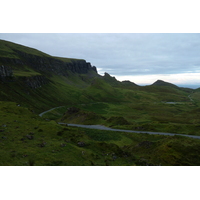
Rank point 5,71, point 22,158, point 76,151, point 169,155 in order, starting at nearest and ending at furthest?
point 22,158 → point 76,151 → point 169,155 → point 5,71

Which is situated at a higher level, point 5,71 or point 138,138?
point 5,71

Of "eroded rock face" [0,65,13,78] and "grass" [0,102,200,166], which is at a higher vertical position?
"eroded rock face" [0,65,13,78]

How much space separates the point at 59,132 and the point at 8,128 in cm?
1448

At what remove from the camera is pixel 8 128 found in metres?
47.7

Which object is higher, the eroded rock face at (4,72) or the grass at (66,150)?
the eroded rock face at (4,72)

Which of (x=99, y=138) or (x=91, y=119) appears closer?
(x=99, y=138)

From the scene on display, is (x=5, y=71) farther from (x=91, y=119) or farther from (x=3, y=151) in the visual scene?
(x=3, y=151)

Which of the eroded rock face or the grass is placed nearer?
the grass

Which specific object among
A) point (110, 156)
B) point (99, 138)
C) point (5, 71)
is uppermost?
point (5, 71)

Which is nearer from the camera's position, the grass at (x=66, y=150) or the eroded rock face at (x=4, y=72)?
the grass at (x=66, y=150)

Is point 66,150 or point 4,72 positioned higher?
point 4,72

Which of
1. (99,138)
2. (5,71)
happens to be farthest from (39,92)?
(99,138)

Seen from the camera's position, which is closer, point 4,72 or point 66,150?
point 66,150

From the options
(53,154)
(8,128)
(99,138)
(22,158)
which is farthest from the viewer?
(99,138)
